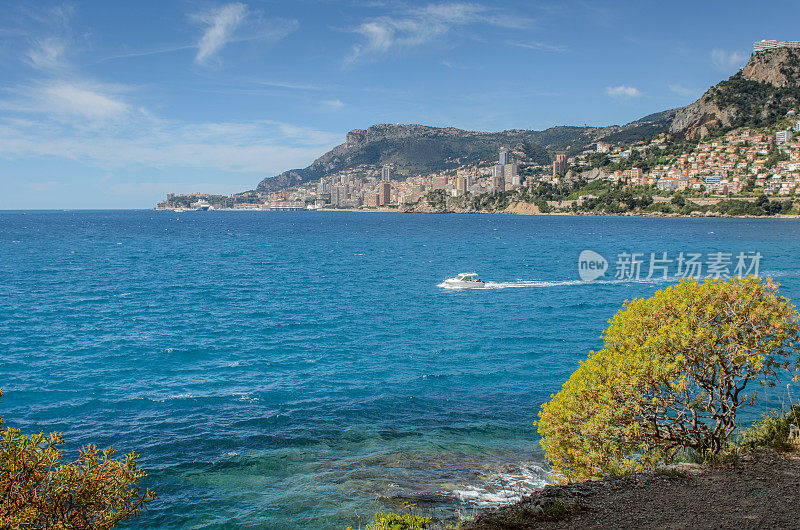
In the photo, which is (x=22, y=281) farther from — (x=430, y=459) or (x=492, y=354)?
(x=430, y=459)

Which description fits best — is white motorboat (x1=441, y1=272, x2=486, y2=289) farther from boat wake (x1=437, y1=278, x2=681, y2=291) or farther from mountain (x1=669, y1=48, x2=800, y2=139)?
mountain (x1=669, y1=48, x2=800, y2=139)

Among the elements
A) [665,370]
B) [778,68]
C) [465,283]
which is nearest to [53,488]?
[665,370]

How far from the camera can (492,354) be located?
26.1 metres

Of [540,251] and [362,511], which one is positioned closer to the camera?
[362,511]

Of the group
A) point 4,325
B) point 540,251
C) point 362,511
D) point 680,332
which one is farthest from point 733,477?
point 540,251

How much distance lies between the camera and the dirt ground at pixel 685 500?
291 inches

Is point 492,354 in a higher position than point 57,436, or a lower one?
lower

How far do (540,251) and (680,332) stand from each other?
212ft

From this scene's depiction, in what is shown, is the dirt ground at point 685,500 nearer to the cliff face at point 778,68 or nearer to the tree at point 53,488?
the tree at point 53,488

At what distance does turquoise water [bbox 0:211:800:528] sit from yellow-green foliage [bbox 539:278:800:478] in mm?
3636

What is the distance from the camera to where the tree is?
6355 mm

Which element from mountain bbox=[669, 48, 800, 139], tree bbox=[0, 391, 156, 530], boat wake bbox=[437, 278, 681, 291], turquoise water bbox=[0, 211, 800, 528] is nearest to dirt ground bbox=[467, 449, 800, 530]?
turquoise water bbox=[0, 211, 800, 528]

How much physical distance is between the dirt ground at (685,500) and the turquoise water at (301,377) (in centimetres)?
434

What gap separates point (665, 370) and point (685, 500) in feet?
6.95
